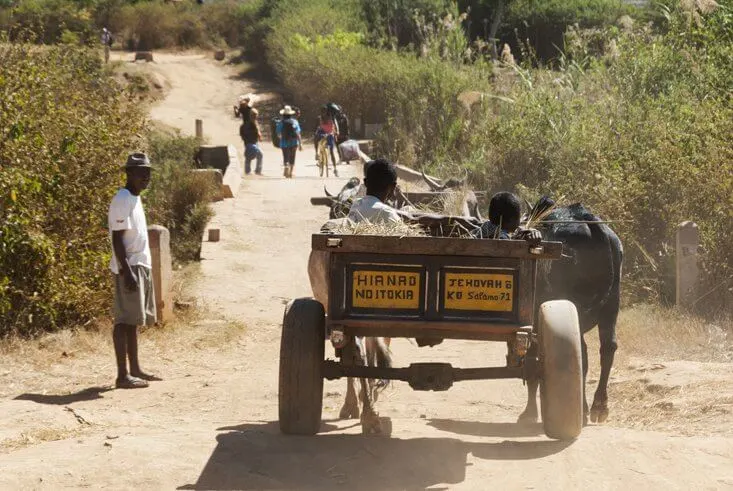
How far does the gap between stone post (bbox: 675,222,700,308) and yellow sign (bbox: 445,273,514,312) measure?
524 cm

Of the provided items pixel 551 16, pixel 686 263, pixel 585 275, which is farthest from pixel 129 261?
pixel 551 16

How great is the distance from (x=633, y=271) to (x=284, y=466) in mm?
7247

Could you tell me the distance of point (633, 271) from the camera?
1281 cm

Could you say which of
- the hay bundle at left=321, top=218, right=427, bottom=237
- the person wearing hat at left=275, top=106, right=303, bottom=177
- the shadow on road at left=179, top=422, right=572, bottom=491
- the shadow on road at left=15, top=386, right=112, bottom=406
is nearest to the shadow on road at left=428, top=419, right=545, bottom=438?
the shadow on road at left=179, top=422, right=572, bottom=491

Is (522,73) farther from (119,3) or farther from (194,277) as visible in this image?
(119,3)

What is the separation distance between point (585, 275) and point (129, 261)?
3.44 m

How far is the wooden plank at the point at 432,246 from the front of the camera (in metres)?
6.64

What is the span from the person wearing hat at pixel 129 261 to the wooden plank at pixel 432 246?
2620 mm

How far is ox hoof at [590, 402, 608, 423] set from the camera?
8.27m

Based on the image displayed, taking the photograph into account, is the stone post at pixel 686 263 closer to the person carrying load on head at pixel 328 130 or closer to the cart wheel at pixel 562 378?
the cart wheel at pixel 562 378

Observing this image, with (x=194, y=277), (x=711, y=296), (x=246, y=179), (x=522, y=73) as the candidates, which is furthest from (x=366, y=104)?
(x=711, y=296)

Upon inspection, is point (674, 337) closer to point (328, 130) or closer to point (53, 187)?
point (53, 187)

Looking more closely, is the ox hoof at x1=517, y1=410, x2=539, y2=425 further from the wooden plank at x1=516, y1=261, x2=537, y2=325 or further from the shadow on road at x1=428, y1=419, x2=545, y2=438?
the wooden plank at x1=516, y1=261, x2=537, y2=325

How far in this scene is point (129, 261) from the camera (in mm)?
9000
